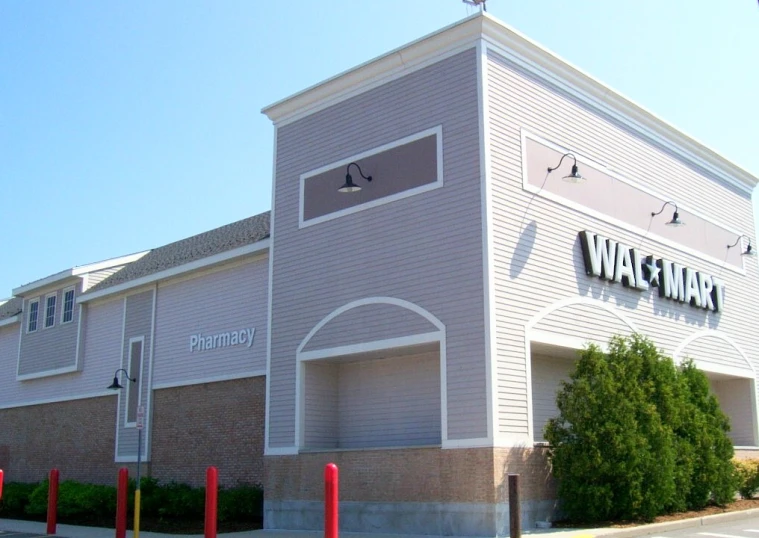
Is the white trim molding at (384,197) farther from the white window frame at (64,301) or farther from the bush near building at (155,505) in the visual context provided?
the white window frame at (64,301)

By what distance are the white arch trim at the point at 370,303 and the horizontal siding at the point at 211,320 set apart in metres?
3.01

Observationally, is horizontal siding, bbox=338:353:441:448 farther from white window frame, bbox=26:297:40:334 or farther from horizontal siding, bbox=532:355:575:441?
white window frame, bbox=26:297:40:334

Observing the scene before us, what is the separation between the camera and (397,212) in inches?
730

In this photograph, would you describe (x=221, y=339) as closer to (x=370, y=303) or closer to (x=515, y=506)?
(x=370, y=303)

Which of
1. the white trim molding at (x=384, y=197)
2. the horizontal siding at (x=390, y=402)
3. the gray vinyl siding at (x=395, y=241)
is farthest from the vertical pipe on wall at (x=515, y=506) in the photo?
the white trim molding at (x=384, y=197)

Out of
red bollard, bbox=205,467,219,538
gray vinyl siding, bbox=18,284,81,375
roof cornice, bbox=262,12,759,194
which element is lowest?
red bollard, bbox=205,467,219,538

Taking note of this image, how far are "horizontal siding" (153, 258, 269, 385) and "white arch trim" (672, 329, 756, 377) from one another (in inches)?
414

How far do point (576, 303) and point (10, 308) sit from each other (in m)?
27.5

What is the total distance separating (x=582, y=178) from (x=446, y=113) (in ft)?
10.6

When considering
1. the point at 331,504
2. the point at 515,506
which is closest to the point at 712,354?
the point at 515,506

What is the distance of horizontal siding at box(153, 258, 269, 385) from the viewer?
22906 mm

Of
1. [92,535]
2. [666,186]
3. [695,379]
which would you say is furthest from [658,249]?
[92,535]

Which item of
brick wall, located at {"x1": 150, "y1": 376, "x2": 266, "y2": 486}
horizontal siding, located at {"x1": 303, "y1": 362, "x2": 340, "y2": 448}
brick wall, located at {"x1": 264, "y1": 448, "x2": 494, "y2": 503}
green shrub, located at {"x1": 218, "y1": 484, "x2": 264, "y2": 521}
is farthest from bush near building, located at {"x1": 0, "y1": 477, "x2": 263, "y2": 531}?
horizontal siding, located at {"x1": 303, "y1": 362, "x2": 340, "y2": 448}

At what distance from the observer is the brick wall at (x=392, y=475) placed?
1600 cm
